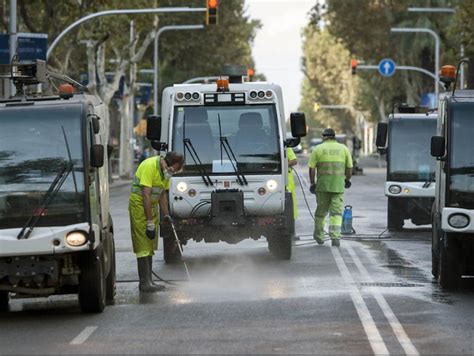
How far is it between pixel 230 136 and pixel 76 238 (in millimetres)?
6650

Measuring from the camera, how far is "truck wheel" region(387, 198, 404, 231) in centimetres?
Answer: 2712

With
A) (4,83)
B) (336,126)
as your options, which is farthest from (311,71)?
(4,83)

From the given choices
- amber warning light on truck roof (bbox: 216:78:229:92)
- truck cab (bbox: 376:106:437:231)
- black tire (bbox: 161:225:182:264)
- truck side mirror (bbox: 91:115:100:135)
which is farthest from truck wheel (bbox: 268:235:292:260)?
truck cab (bbox: 376:106:437:231)

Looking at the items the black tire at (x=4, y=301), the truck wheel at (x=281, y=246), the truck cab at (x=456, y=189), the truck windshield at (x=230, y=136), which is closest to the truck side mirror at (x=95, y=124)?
the black tire at (x=4, y=301)

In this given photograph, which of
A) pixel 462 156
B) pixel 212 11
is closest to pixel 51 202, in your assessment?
pixel 462 156

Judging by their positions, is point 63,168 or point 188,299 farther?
point 188,299

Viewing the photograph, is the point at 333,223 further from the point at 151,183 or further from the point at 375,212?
the point at 375,212

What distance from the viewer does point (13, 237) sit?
13195mm

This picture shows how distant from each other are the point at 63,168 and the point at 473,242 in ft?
15.1

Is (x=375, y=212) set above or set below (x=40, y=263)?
below

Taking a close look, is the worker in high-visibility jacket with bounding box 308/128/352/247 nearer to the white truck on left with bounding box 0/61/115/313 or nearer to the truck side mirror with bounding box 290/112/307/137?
the truck side mirror with bounding box 290/112/307/137

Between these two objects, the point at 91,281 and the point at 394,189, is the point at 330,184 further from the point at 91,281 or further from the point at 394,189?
the point at 91,281

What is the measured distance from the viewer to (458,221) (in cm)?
1514

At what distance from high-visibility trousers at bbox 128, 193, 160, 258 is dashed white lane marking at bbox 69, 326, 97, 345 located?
9.67ft
